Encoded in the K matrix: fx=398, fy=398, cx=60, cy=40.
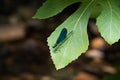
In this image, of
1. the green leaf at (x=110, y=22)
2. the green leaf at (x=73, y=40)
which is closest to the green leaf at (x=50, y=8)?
the green leaf at (x=73, y=40)

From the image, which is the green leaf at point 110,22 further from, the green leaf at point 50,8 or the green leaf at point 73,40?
the green leaf at point 50,8

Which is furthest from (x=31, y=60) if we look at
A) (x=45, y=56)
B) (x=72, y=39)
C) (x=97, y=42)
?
(x=72, y=39)

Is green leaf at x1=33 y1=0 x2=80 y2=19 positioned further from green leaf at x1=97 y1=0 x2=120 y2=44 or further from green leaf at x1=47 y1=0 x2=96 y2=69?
green leaf at x1=97 y1=0 x2=120 y2=44

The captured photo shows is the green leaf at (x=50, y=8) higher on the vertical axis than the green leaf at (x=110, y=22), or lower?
higher

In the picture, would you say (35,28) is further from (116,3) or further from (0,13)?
(116,3)

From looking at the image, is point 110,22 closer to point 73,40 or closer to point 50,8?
point 73,40

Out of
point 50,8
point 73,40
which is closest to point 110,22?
point 73,40

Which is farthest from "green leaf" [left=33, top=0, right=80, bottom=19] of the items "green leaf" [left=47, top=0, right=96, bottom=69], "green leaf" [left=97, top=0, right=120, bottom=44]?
"green leaf" [left=97, top=0, right=120, bottom=44]
